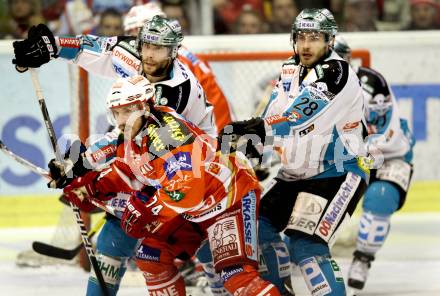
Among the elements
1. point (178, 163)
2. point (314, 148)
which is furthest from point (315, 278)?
point (178, 163)

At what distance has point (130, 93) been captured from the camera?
15.1 feet

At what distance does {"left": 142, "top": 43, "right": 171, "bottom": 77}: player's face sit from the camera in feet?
16.8

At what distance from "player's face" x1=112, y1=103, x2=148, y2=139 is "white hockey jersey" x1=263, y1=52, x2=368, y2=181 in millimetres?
559

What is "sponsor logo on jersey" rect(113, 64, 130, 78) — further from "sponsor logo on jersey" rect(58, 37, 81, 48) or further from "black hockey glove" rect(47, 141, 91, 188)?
Answer: "black hockey glove" rect(47, 141, 91, 188)

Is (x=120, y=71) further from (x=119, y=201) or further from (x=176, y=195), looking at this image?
(x=176, y=195)

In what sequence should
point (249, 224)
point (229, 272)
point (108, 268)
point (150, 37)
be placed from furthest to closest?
1. point (108, 268)
2. point (150, 37)
3. point (249, 224)
4. point (229, 272)

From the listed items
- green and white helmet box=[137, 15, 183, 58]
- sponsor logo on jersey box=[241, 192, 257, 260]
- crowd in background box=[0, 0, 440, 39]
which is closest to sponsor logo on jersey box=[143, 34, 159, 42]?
green and white helmet box=[137, 15, 183, 58]

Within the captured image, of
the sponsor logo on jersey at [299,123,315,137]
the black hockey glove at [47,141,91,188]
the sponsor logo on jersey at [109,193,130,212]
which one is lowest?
the sponsor logo on jersey at [109,193,130,212]

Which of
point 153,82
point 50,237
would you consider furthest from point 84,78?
point 153,82

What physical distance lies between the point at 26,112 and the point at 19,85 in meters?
0.18

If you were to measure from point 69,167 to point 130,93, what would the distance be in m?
0.57

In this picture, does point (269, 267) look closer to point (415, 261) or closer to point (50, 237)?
point (415, 261)

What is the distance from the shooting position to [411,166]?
20.8 feet

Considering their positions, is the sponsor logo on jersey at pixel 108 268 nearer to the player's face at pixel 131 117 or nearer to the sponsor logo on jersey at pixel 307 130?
the player's face at pixel 131 117
